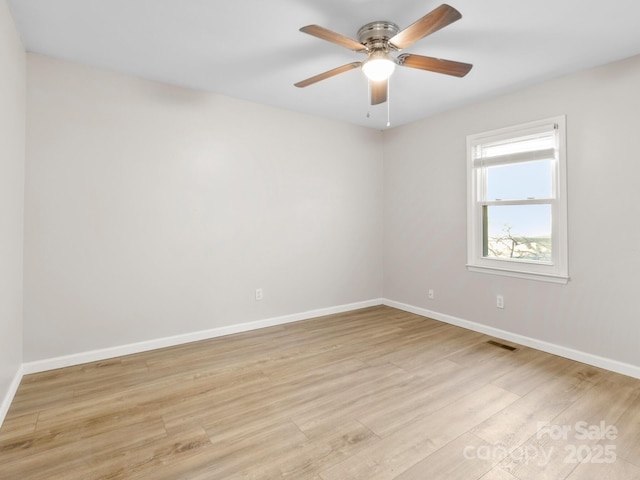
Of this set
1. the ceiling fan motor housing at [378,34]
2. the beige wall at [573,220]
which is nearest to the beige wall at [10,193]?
the ceiling fan motor housing at [378,34]

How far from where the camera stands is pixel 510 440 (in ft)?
6.04

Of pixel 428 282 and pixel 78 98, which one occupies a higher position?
pixel 78 98

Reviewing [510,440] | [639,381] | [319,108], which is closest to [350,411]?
Answer: [510,440]

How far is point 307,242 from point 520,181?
238 cm

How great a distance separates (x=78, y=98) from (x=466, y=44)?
3.10 metres

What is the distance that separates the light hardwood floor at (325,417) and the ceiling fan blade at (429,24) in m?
2.25

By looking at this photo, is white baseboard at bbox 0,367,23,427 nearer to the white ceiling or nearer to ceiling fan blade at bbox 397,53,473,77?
the white ceiling

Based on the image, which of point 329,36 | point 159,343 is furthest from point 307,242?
point 329,36

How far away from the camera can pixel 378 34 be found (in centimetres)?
220

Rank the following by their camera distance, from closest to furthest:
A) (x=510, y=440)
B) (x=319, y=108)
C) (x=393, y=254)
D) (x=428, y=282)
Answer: (x=510, y=440) < (x=319, y=108) < (x=428, y=282) < (x=393, y=254)

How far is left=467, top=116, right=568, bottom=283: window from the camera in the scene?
304 centimetres

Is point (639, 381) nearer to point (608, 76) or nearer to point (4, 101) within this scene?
point (608, 76)

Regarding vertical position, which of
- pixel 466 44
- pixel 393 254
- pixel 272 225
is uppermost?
pixel 466 44

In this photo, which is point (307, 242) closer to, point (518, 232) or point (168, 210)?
point (168, 210)
